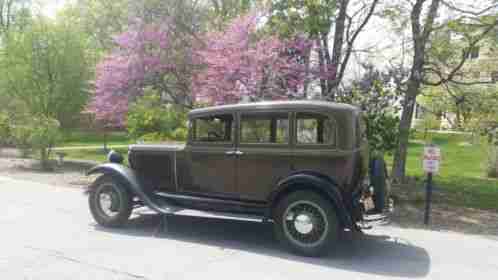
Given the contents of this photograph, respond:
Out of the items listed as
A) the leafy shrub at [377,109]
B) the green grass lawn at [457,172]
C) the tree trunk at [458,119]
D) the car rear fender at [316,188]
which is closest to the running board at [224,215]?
the car rear fender at [316,188]

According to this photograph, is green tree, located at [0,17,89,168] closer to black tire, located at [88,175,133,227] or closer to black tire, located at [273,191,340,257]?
black tire, located at [88,175,133,227]

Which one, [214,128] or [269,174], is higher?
[214,128]

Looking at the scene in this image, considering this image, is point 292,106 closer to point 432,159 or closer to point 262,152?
point 262,152

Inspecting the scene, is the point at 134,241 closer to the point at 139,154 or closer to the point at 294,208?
the point at 139,154

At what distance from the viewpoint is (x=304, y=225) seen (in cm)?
520

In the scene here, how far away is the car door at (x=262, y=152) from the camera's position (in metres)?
5.44

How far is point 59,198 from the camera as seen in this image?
29.2ft

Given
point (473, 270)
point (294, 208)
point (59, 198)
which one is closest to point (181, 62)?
point (59, 198)

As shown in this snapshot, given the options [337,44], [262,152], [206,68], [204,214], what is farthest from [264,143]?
[337,44]

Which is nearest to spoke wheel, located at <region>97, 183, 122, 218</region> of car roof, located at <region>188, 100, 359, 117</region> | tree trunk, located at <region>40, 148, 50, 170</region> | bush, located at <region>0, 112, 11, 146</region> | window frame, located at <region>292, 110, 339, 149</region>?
car roof, located at <region>188, 100, 359, 117</region>

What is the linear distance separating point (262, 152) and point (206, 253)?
1498mm

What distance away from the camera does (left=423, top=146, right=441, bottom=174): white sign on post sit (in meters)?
6.69

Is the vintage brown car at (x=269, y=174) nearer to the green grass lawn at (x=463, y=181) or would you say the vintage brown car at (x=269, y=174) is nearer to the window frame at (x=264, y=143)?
the window frame at (x=264, y=143)

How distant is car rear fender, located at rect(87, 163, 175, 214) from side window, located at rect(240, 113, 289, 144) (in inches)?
64.2
